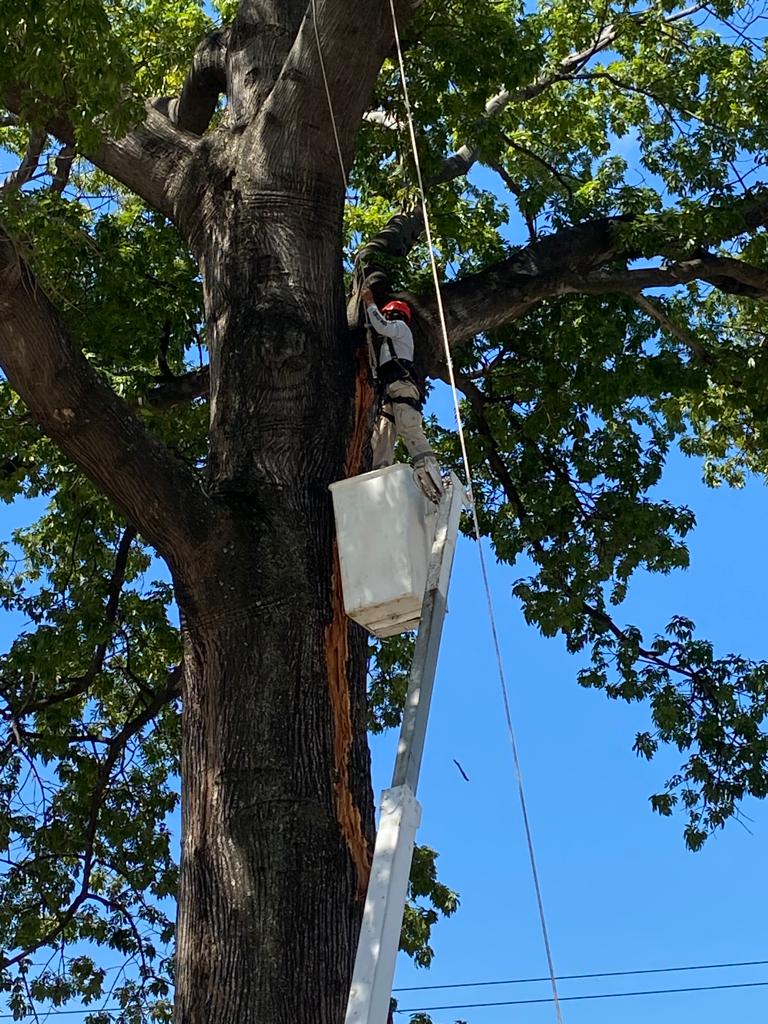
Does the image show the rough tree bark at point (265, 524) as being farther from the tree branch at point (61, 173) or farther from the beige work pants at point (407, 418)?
the tree branch at point (61, 173)

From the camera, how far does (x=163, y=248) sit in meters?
10.7

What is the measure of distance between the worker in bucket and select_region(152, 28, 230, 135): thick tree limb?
2.76 m

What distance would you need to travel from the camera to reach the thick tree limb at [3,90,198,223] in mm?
7797

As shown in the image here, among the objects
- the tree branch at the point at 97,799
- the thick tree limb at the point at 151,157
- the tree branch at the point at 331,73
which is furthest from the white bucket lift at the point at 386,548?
the tree branch at the point at 97,799

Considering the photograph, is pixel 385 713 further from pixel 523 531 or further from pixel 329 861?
pixel 329 861

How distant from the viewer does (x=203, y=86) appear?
353 inches

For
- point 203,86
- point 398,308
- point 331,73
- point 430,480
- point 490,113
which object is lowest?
point 430,480

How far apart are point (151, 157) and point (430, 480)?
310 centimetres

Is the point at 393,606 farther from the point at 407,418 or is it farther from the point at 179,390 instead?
the point at 179,390

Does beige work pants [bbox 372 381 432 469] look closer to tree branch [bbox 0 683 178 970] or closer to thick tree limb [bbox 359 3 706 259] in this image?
thick tree limb [bbox 359 3 706 259]

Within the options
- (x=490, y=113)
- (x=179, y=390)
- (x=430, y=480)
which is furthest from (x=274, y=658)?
(x=490, y=113)

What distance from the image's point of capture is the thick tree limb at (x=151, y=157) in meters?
7.80

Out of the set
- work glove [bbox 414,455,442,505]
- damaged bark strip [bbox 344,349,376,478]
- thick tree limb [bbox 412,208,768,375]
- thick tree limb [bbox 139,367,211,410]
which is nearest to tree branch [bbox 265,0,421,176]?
thick tree limb [bbox 412,208,768,375]

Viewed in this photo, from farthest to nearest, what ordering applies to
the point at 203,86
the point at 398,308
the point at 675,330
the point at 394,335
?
1. the point at 675,330
2. the point at 203,86
3. the point at 398,308
4. the point at 394,335
